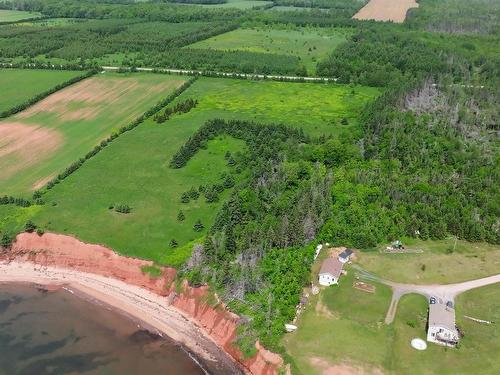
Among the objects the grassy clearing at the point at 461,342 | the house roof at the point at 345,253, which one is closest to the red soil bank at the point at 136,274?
the grassy clearing at the point at 461,342

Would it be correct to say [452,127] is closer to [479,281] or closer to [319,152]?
[319,152]

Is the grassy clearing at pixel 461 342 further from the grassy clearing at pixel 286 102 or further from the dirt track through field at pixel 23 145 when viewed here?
the dirt track through field at pixel 23 145

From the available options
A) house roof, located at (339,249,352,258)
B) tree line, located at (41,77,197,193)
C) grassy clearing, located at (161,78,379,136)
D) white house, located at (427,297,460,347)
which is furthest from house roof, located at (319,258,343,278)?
tree line, located at (41,77,197,193)

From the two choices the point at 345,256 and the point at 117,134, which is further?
the point at 117,134

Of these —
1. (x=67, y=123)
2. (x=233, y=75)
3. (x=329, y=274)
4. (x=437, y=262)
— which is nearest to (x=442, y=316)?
(x=437, y=262)

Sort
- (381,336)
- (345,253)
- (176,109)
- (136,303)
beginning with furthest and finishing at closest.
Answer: (176,109)
(345,253)
(136,303)
(381,336)

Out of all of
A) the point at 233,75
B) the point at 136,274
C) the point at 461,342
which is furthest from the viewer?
the point at 233,75

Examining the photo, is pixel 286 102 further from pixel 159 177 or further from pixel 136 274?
pixel 136 274
